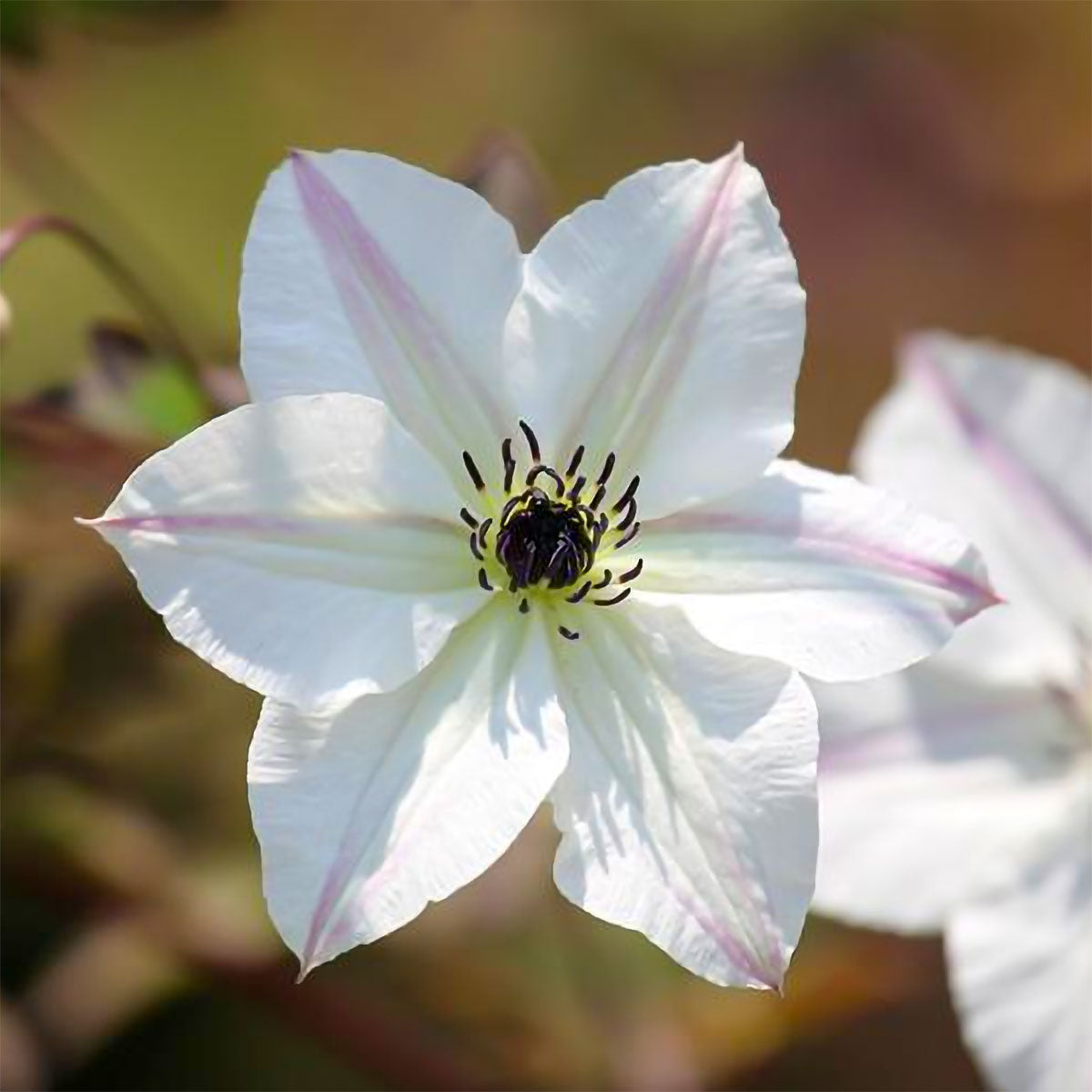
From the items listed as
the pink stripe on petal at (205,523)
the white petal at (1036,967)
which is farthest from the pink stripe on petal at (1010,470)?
the pink stripe on petal at (205,523)

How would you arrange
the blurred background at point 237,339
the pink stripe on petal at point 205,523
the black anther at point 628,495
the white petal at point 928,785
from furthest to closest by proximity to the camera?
1. the blurred background at point 237,339
2. the white petal at point 928,785
3. the black anther at point 628,495
4. the pink stripe on petal at point 205,523

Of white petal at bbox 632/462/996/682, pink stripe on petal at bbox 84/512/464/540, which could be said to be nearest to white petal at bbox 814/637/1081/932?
white petal at bbox 632/462/996/682

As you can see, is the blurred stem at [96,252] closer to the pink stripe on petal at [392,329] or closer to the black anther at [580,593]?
the pink stripe on petal at [392,329]

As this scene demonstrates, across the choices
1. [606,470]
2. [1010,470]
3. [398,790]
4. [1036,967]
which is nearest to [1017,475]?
[1010,470]

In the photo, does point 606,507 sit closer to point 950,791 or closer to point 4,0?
point 950,791

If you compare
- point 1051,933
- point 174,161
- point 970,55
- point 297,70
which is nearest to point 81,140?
point 174,161

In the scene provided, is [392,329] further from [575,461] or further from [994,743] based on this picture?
[994,743]

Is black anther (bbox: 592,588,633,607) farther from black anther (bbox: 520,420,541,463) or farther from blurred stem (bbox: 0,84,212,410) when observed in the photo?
blurred stem (bbox: 0,84,212,410)
